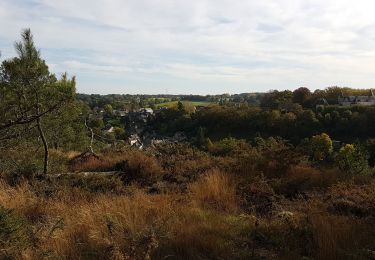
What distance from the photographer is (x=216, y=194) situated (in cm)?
632

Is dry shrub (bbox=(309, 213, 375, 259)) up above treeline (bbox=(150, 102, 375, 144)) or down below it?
above

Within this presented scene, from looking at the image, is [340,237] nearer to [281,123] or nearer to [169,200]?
[169,200]

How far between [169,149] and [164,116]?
64.1 metres

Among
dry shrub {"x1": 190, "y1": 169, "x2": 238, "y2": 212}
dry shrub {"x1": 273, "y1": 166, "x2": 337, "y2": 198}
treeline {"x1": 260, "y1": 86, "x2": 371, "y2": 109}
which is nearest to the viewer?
dry shrub {"x1": 190, "y1": 169, "x2": 238, "y2": 212}

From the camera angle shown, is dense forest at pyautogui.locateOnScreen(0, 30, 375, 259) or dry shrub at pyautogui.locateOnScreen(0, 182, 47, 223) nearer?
dense forest at pyautogui.locateOnScreen(0, 30, 375, 259)

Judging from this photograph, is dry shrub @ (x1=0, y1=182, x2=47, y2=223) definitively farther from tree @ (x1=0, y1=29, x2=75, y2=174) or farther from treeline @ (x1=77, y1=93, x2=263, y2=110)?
treeline @ (x1=77, y1=93, x2=263, y2=110)

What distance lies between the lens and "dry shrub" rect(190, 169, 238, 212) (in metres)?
5.89

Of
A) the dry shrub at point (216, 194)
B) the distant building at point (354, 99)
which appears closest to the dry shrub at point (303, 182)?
the dry shrub at point (216, 194)

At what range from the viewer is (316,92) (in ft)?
300

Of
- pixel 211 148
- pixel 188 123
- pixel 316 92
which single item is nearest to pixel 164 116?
pixel 188 123

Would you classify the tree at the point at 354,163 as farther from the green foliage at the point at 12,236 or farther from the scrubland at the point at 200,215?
the green foliage at the point at 12,236

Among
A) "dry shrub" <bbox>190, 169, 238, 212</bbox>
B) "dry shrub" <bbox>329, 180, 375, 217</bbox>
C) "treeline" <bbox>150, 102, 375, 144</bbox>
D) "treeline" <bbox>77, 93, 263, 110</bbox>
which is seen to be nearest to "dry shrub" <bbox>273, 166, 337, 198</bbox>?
"dry shrub" <bbox>329, 180, 375, 217</bbox>

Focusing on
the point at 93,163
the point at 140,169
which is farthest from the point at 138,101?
the point at 140,169

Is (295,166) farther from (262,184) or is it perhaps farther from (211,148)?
(211,148)
